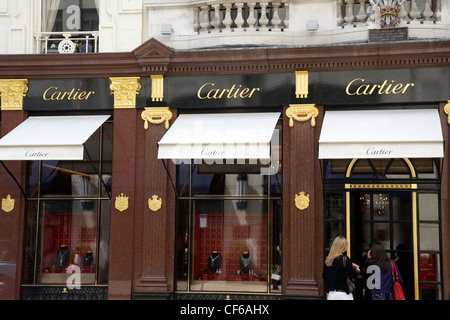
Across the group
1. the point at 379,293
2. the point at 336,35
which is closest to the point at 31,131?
the point at 336,35

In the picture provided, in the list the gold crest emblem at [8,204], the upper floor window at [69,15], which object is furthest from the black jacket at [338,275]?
the upper floor window at [69,15]

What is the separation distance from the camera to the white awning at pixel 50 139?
12.1m

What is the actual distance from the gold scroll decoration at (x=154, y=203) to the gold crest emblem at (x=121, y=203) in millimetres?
470

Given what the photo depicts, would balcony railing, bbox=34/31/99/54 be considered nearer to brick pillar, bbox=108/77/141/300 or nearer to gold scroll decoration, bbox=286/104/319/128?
brick pillar, bbox=108/77/141/300

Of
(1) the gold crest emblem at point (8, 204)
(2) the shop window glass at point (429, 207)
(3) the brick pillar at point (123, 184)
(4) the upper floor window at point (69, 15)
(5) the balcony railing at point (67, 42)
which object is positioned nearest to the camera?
(2) the shop window glass at point (429, 207)

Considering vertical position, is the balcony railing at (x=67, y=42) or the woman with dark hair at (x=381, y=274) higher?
the balcony railing at (x=67, y=42)

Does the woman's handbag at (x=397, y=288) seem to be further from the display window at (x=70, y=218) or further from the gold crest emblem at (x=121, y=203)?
the display window at (x=70, y=218)

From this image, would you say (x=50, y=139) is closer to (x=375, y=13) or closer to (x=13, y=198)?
(x=13, y=198)

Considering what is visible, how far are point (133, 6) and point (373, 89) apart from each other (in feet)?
16.7

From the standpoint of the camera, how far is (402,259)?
1198cm

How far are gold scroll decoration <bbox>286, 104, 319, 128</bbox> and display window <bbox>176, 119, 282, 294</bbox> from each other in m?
1.06

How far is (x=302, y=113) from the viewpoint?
12.4m

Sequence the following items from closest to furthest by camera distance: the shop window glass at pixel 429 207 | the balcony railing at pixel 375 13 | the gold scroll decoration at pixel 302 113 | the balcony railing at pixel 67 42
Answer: the shop window glass at pixel 429 207 → the balcony railing at pixel 375 13 → the gold scroll decoration at pixel 302 113 → the balcony railing at pixel 67 42
